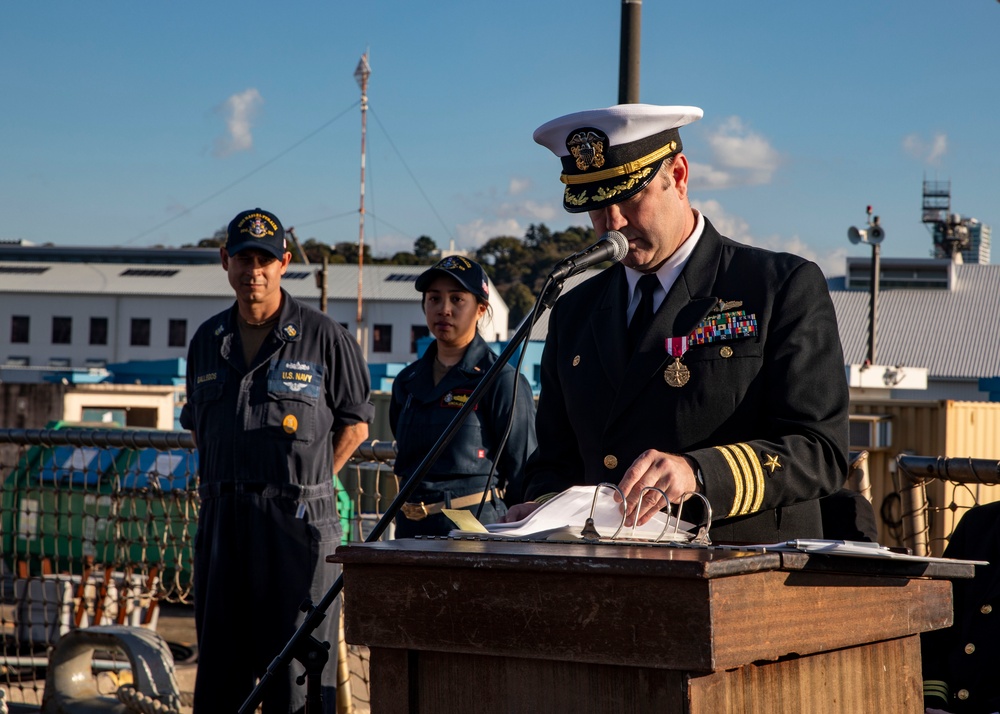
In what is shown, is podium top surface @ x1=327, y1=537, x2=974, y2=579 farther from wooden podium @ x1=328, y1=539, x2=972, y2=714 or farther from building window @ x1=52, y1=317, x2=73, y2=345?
building window @ x1=52, y1=317, x2=73, y2=345

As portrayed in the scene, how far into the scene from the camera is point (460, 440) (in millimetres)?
4613

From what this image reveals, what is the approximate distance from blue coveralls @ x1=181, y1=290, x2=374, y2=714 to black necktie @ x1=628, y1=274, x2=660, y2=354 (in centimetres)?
211

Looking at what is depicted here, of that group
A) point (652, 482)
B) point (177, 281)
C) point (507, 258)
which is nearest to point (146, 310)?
point (177, 281)

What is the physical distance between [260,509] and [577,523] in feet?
8.70

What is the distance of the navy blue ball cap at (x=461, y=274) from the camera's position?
506 centimetres

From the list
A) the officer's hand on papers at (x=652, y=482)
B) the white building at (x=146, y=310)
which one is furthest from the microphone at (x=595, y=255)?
the white building at (x=146, y=310)

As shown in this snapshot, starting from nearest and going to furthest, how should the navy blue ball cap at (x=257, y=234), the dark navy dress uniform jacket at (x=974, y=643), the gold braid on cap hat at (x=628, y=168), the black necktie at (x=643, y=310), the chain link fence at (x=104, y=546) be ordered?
the gold braid on cap hat at (x=628, y=168) → the black necktie at (x=643, y=310) → the dark navy dress uniform jacket at (x=974, y=643) → the navy blue ball cap at (x=257, y=234) → the chain link fence at (x=104, y=546)

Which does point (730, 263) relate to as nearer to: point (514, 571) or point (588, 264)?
point (588, 264)

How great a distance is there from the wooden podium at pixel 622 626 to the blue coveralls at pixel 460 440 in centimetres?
268

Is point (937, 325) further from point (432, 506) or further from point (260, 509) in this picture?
point (260, 509)

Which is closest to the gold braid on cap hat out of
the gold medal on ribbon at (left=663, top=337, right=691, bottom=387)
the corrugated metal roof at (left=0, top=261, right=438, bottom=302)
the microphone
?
the microphone

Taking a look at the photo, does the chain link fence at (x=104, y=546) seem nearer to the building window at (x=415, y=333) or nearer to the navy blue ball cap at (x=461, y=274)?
the navy blue ball cap at (x=461, y=274)

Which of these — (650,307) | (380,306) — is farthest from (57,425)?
(380,306)

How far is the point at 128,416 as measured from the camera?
28.2 metres
